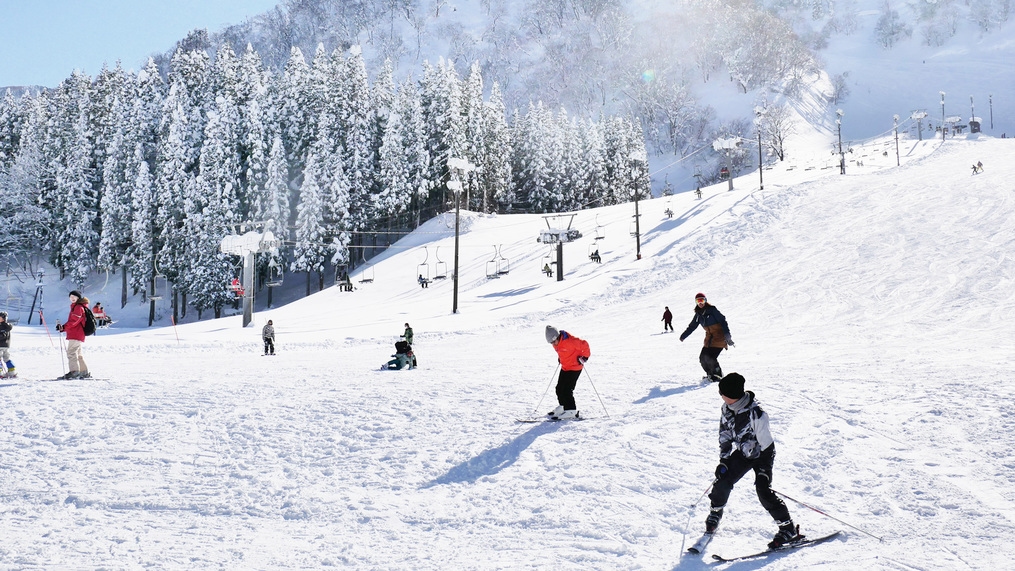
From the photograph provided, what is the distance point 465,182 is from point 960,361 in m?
43.6

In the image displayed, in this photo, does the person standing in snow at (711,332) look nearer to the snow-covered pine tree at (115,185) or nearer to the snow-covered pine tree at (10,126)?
the snow-covered pine tree at (115,185)

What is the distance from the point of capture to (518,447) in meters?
9.26

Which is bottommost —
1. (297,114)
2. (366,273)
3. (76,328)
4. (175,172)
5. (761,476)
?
(761,476)

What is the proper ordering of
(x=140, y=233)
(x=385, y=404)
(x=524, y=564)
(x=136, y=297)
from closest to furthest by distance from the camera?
(x=524, y=564) < (x=385, y=404) < (x=140, y=233) < (x=136, y=297)

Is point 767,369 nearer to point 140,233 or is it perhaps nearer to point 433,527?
point 433,527

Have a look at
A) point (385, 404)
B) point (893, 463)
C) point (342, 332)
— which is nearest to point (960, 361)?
point (893, 463)

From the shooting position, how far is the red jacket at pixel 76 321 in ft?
43.0

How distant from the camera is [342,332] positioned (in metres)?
27.8

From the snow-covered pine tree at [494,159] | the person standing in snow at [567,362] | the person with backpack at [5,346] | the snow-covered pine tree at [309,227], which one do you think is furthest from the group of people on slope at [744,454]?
the snow-covered pine tree at [494,159]

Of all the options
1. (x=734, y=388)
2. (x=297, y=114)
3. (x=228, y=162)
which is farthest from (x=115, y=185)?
(x=734, y=388)

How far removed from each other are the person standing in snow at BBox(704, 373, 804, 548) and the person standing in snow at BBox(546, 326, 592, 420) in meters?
3.85

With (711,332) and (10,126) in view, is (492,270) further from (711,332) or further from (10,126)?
(10,126)

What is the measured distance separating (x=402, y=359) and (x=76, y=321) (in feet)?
22.0

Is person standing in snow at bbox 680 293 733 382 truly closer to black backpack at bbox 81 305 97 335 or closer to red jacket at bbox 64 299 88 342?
black backpack at bbox 81 305 97 335
